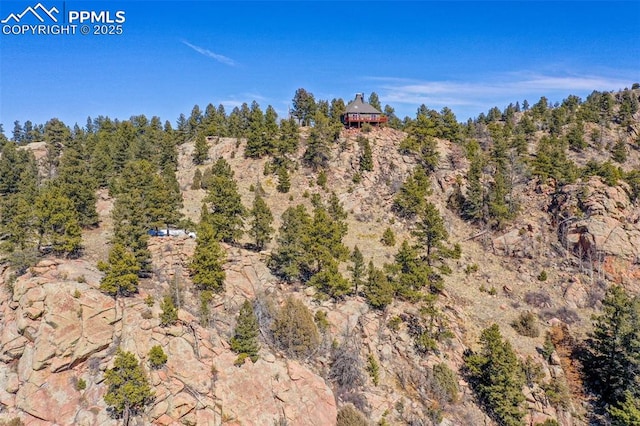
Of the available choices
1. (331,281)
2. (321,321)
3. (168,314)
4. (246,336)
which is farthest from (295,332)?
(168,314)

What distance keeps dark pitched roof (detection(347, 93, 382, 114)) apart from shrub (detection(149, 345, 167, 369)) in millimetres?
75657

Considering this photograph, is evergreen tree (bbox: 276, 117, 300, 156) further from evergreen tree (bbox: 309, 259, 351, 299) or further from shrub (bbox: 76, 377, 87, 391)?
shrub (bbox: 76, 377, 87, 391)

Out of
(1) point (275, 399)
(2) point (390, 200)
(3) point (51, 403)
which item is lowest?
(1) point (275, 399)

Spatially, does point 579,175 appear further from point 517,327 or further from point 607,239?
point 517,327

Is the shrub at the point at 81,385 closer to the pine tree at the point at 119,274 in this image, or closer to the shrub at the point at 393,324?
the pine tree at the point at 119,274

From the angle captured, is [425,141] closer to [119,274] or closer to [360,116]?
[360,116]

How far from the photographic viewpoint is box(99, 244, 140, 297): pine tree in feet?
124

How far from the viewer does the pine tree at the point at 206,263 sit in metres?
42.7

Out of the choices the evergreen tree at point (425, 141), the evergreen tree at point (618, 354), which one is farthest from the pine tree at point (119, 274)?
the evergreen tree at point (425, 141)

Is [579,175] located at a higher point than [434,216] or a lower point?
higher

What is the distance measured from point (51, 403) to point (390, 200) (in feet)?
204

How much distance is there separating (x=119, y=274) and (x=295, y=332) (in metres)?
19.0

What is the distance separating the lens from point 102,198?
2749 inches

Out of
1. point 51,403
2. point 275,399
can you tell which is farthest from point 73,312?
point 275,399
